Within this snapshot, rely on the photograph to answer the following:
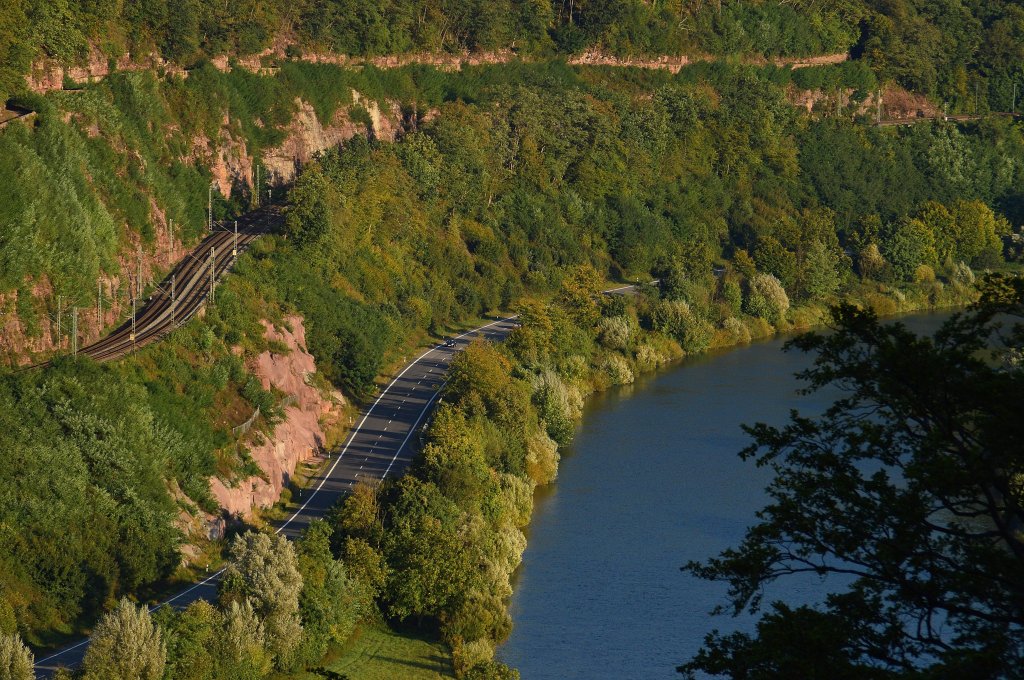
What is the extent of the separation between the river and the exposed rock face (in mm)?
11774

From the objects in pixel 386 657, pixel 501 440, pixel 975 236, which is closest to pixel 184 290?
pixel 501 440

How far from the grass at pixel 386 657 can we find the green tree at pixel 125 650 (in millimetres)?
6506

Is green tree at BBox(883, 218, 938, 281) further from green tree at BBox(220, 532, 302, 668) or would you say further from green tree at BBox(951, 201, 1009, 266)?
green tree at BBox(220, 532, 302, 668)

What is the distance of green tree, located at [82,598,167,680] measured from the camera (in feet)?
165

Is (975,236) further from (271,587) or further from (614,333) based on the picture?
(271,587)

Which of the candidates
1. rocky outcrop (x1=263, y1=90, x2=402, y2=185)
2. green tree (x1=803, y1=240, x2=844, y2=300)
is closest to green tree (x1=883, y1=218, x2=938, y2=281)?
green tree (x1=803, y1=240, x2=844, y2=300)

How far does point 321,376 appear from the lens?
288ft

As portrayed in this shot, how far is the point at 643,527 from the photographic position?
75.1m

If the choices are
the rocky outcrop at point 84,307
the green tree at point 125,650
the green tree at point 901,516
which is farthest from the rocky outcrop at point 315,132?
the green tree at point 901,516

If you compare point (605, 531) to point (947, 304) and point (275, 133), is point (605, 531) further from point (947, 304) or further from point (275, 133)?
point (947, 304)

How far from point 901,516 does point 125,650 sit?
28751mm

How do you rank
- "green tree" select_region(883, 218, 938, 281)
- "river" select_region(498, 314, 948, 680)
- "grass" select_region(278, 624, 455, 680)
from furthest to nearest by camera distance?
"green tree" select_region(883, 218, 938, 281), "river" select_region(498, 314, 948, 680), "grass" select_region(278, 624, 455, 680)

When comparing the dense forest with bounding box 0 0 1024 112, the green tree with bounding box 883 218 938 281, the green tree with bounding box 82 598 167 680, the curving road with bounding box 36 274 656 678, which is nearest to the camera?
the green tree with bounding box 82 598 167 680

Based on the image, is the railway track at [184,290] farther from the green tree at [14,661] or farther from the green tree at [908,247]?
the green tree at [908,247]
